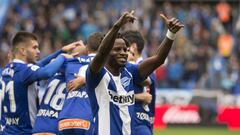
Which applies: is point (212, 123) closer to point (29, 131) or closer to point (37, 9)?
point (37, 9)

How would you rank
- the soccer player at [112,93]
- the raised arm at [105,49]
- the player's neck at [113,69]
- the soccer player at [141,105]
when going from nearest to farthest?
the raised arm at [105,49] < the soccer player at [112,93] < the player's neck at [113,69] < the soccer player at [141,105]

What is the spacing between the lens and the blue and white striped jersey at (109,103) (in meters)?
8.69

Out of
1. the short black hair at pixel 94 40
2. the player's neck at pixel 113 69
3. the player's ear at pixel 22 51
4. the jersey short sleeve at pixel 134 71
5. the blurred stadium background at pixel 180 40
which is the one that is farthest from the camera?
the blurred stadium background at pixel 180 40

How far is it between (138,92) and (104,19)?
17987 millimetres

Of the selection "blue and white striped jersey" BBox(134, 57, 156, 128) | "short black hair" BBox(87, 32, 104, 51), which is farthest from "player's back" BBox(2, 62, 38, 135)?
"blue and white striped jersey" BBox(134, 57, 156, 128)

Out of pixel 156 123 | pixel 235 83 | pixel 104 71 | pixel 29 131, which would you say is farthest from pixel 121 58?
pixel 235 83

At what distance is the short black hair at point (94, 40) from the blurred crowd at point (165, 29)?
15532mm

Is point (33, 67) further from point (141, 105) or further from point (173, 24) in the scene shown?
point (173, 24)

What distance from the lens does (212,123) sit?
2306cm

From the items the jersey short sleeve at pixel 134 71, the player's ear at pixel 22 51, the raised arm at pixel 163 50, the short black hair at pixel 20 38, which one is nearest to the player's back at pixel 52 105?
the player's ear at pixel 22 51

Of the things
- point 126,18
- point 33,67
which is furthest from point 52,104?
Result: point 126,18

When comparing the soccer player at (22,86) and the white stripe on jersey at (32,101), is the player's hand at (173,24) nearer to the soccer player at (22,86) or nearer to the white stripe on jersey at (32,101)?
the soccer player at (22,86)

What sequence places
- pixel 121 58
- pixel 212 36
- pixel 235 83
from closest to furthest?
1. pixel 121 58
2. pixel 235 83
3. pixel 212 36

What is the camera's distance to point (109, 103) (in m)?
8.71
